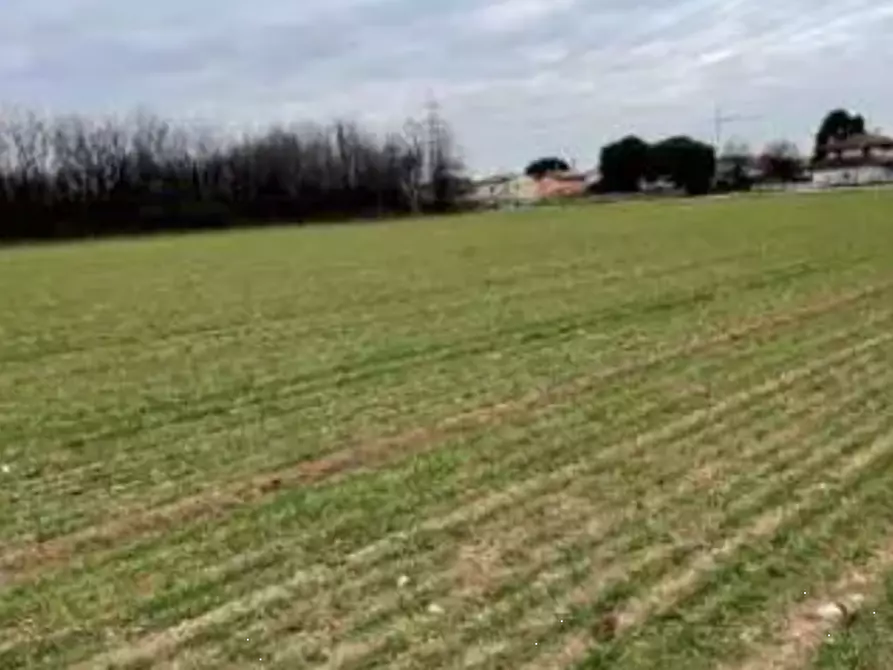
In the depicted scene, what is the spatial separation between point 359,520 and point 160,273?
32361 millimetres

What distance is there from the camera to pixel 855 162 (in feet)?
483

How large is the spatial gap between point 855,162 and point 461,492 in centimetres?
14870

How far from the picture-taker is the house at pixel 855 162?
457 feet

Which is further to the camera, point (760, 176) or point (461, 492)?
point (760, 176)

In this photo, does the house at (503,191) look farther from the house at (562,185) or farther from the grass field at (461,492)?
the grass field at (461,492)

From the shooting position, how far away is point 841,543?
20.6ft

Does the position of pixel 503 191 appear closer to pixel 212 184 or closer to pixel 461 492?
pixel 212 184

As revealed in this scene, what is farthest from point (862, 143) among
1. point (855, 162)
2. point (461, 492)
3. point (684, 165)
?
point (461, 492)

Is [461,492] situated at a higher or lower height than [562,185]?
higher

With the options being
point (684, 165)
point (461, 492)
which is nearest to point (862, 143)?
point (684, 165)

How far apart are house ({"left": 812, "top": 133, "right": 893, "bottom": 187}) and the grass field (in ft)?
404

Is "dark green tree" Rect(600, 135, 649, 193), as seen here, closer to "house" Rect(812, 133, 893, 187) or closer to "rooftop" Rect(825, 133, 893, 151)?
"house" Rect(812, 133, 893, 187)

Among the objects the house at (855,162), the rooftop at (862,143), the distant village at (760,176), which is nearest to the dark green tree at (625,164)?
the distant village at (760,176)

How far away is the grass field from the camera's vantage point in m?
5.23
